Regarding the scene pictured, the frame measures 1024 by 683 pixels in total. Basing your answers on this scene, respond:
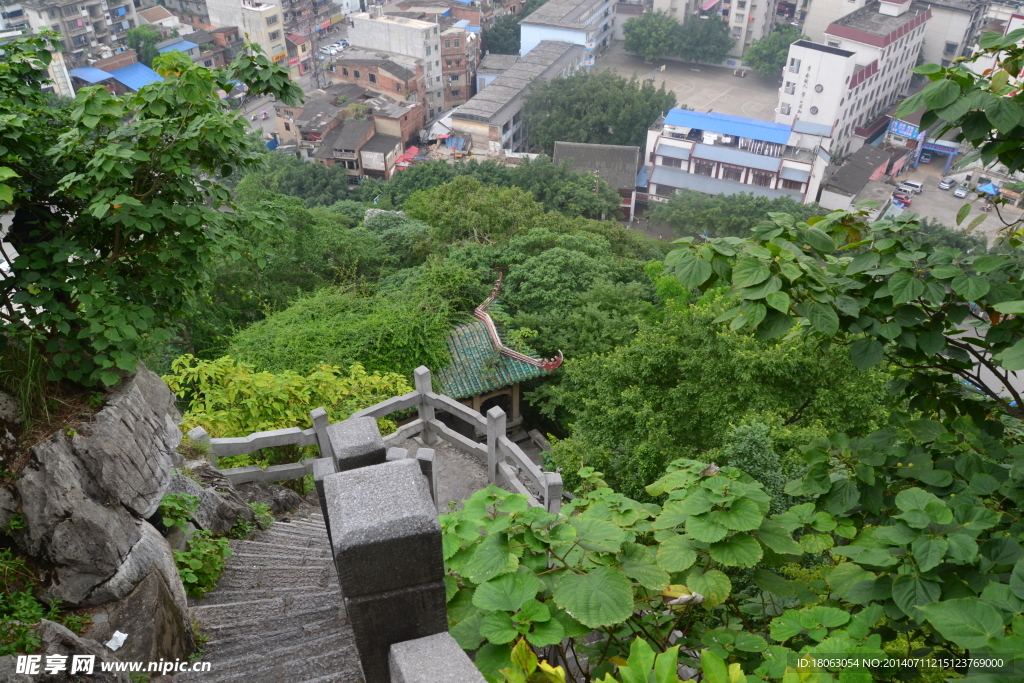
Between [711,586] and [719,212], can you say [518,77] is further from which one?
[711,586]

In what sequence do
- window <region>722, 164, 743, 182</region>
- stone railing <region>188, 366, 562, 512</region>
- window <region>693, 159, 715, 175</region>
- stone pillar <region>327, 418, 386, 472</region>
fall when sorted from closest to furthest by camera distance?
stone pillar <region>327, 418, 386, 472</region>, stone railing <region>188, 366, 562, 512</region>, window <region>722, 164, 743, 182</region>, window <region>693, 159, 715, 175</region>

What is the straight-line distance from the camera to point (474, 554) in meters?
3.61

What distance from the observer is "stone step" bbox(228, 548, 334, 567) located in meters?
7.00

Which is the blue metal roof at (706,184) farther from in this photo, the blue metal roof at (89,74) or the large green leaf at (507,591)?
the large green leaf at (507,591)

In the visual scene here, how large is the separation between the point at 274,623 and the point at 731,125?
4503 cm

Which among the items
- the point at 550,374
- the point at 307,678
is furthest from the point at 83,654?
the point at 550,374

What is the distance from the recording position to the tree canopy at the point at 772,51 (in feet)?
193

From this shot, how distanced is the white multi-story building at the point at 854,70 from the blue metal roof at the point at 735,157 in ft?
27.8

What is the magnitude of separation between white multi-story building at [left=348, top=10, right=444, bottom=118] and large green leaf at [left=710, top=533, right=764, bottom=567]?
5452cm

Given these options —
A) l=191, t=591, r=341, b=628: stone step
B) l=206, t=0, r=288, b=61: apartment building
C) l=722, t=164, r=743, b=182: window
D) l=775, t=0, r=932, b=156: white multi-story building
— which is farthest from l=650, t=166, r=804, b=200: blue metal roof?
l=191, t=591, r=341, b=628: stone step

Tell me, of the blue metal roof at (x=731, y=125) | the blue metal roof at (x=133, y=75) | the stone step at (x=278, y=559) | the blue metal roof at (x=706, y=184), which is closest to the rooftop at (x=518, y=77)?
the blue metal roof at (x=731, y=125)

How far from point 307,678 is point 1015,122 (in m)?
5.24

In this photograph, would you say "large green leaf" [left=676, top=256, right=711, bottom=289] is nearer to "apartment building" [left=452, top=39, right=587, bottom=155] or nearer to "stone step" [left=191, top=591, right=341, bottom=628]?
"stone step" [left=191, top=591, right=341, bottom=628]

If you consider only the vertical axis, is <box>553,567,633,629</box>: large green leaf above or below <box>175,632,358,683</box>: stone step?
above
